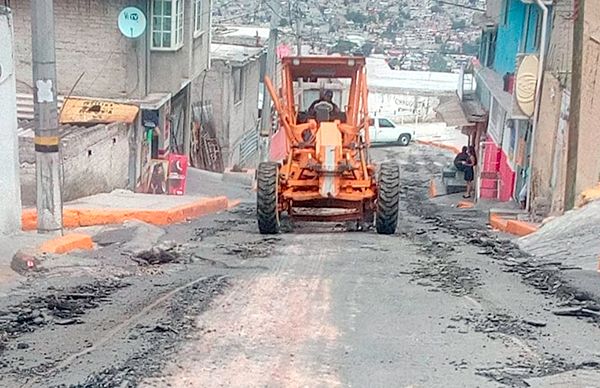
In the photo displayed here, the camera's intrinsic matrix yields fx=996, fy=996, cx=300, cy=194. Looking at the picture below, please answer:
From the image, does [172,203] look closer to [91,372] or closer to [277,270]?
[277,270]

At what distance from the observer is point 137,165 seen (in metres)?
25.5

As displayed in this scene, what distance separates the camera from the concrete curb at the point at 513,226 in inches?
693

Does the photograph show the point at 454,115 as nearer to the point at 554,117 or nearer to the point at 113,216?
the point at 554,117

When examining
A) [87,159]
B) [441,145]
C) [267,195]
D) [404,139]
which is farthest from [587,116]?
[404,139]

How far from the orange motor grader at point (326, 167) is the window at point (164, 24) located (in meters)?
8.40

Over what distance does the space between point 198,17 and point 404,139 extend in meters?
21.8

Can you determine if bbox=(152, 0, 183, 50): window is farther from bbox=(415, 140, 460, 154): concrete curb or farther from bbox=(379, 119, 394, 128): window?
bbox=(379, 119, 394, 128): window

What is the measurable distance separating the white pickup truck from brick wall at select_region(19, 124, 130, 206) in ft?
88.1

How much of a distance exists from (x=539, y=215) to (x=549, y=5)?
5.38m

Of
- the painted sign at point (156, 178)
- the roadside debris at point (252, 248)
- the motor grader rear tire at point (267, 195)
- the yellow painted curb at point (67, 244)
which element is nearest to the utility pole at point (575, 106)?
the motor grader rear tire at point (267, 195)

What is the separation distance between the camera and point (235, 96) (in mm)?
38281

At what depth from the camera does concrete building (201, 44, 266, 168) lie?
36.8m

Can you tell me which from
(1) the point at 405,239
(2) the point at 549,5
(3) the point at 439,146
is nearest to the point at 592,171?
(1) the point at 405,239

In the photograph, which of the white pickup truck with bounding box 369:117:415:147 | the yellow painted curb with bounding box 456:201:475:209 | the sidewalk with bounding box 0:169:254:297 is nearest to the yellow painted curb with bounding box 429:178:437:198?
the yellow painted curb with bounding box 456:201:475:209
